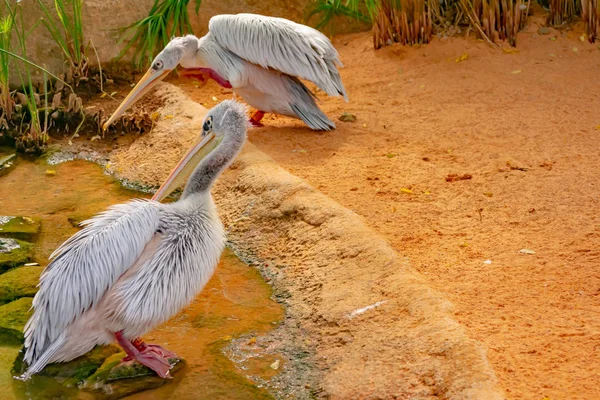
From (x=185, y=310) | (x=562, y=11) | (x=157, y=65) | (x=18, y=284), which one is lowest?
(x=185, y=310)

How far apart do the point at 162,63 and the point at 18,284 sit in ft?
7.57

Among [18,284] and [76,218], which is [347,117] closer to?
[76,218]

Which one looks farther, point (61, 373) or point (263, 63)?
point (263, 63)

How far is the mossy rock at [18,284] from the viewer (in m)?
4.07

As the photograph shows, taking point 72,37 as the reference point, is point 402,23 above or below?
below

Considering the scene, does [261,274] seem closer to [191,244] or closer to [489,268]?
[191,244]

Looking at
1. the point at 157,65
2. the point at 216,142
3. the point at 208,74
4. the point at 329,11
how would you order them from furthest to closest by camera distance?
the point at 329,11 → the point at 208,74 → the point at 157,65 → the point at 216,142

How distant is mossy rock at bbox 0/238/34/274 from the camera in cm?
432

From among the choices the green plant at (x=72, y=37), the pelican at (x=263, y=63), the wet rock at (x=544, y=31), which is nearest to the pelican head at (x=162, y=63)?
the pelican at (x=263, y=63)

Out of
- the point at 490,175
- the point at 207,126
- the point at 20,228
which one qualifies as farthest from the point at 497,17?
the point at 20,228

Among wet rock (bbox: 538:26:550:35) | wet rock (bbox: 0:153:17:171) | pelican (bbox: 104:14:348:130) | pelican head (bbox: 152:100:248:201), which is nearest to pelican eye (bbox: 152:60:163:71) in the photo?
pelican (bbox: 104:14:348:130)

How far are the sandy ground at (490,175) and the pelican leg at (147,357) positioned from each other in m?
1.23

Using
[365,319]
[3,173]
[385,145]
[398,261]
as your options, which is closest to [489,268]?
[398,261]

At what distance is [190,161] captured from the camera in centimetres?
414
